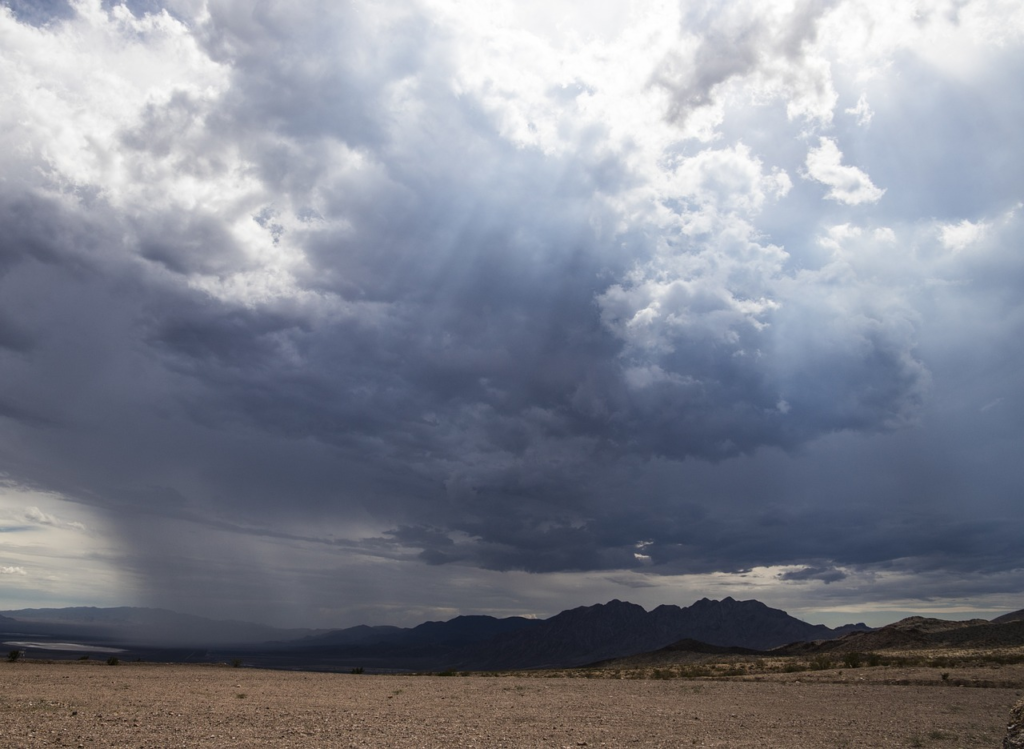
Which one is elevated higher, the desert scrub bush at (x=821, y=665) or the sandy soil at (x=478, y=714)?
the sandy soil at (x=478, y=714)

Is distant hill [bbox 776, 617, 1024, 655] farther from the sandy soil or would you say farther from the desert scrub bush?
the sandy soil

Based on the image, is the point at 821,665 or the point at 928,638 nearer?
the point at 821,665

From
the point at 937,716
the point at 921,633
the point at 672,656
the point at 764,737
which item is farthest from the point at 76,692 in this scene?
the point at 921,633

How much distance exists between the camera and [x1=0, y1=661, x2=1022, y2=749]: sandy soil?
20812 millimetres

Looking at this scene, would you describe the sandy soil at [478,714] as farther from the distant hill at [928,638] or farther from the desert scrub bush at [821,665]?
the distant hill at [928,638]

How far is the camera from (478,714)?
27.4 m

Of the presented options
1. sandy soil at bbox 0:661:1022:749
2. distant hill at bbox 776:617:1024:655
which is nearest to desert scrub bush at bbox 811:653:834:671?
sandy soil at bbox 0:661:1022:749

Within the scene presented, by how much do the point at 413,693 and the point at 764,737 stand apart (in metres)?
20.1

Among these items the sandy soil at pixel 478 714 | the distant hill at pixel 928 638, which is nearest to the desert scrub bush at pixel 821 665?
the sandy soil at pixel 478 714

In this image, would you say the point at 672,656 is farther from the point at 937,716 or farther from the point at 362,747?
the point at 362,747

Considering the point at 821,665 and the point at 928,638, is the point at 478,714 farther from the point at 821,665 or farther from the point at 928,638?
the point at 928,638

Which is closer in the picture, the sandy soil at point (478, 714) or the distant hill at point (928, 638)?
the sandy soil at point (478, 714)

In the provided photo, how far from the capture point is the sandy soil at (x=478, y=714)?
20.8 meters

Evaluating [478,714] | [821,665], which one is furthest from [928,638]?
[478,714]
